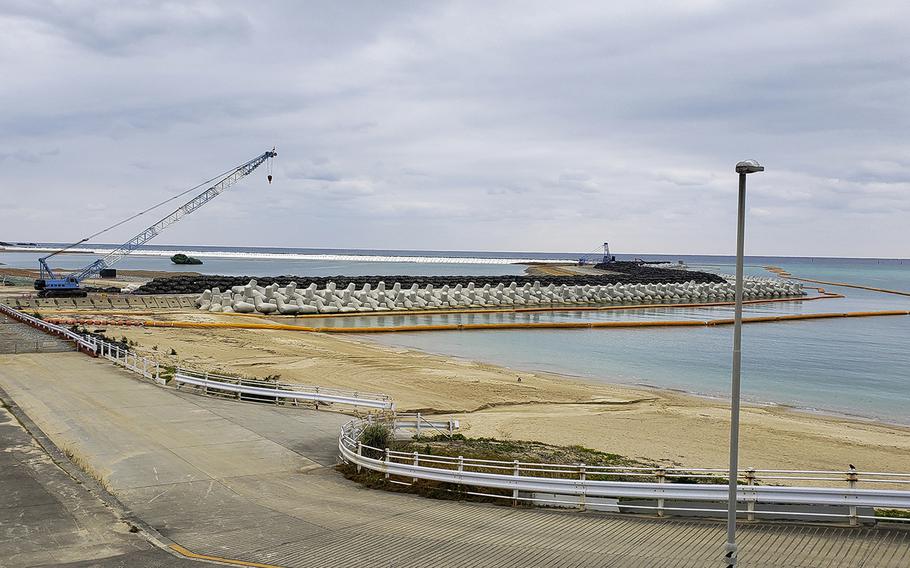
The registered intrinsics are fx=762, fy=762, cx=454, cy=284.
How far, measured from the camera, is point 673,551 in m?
11.4

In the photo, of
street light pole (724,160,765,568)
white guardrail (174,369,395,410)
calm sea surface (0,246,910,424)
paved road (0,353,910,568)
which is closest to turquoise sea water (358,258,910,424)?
calm sea surface (0,246,910,424)

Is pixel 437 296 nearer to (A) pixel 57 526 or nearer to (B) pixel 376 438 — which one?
(B) pixel 376 438

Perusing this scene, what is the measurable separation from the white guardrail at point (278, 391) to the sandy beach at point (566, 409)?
5.40 feet

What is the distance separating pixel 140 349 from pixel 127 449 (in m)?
19.9

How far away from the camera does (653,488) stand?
43.3ft

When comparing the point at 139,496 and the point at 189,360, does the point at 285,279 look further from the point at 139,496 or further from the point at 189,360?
the point at 139,496

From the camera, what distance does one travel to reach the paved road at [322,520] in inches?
441

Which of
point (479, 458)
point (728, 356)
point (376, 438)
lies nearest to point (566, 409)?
point (479, 458)

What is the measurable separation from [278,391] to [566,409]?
387 inches

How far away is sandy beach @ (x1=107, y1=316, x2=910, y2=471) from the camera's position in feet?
68.9

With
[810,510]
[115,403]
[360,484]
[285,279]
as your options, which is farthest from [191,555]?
[285,279]

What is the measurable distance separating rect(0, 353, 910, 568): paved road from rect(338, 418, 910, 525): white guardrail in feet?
1.31

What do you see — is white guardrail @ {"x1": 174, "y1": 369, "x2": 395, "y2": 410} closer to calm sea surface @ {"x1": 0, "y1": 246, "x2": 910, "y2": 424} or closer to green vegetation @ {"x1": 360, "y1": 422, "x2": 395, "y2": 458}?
green vegetation @ {"x1": 360, "y1": 422, "x2": 395, "y2": 458}

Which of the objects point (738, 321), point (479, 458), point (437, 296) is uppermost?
point (738, 321)
